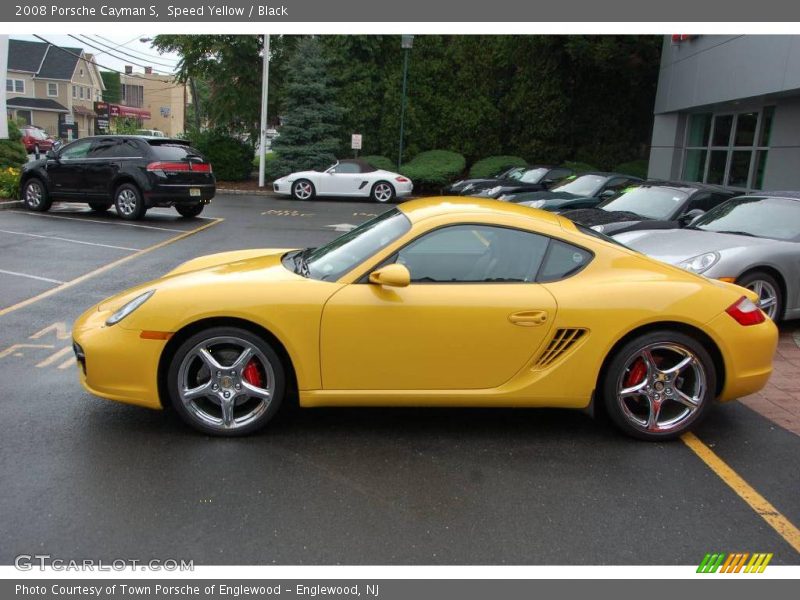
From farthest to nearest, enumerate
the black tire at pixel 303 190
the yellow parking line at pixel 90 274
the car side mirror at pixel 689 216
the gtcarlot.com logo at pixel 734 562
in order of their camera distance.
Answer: the black tire at pixel 303 190 < the car side mirror at pixel 689 216 < the yellow parking line at pixel 90 274 < the gtcarlot.com logo at pixel 734 562

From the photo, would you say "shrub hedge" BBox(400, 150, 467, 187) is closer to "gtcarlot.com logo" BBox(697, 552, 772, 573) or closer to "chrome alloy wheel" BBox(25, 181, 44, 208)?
"chrome alloy wheel" BBox(25, 181, 44, 208)

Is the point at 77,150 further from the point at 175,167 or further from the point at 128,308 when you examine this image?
the point at 128,308

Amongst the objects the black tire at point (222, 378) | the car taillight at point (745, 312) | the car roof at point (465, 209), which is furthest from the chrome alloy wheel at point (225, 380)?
the car taillight at point (745, 312)

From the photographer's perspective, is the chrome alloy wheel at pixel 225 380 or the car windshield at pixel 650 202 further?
the car windshield at pixel 650 202

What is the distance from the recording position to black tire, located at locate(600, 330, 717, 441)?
4.19 meters

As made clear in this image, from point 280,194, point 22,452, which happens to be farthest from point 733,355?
point 280,194

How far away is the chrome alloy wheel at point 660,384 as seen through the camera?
4.23 metres

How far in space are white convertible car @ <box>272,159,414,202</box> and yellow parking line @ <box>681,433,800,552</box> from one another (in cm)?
1875

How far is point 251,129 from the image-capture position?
95.9ft

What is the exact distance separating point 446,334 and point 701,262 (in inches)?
147

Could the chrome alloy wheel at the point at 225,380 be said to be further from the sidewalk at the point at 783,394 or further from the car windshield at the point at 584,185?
the car windshield at the point at 584,185

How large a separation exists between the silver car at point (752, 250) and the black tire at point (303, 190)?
631 inches

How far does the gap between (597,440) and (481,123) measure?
24653mm

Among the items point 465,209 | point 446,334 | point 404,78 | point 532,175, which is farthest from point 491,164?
point 446,334
